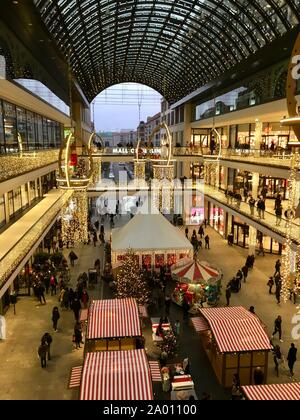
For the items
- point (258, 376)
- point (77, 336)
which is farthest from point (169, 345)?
point (77, 336)

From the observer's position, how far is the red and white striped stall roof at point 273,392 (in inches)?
356

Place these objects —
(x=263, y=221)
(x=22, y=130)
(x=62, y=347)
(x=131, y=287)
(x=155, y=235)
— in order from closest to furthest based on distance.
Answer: (x=62, y=347) < (x=131, y=287) < (x=263, y=221) < (x=155, y=235) < (x=22, y=130)

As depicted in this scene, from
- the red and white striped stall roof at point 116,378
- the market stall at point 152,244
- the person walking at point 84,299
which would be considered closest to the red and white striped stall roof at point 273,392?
the red and white striped stall roof at point 116,378

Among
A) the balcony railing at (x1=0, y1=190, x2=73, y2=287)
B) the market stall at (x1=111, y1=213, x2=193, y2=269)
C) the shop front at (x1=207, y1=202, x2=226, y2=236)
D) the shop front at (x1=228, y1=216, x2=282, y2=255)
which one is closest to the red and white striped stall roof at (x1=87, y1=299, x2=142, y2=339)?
the balcony railing at (x1=0, y1=190, x2=73, y2=287)

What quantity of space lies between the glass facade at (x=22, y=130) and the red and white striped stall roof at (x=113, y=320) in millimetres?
8354

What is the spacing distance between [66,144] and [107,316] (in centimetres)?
579

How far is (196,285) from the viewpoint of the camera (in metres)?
17.8

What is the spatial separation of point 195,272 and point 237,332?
5.34 metres

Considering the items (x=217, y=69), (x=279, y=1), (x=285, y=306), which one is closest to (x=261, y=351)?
(x=285, y=306)

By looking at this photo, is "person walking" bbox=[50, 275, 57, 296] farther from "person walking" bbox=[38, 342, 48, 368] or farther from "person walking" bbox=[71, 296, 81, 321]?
"person walking" bbox=[38, 342, 48, 368]

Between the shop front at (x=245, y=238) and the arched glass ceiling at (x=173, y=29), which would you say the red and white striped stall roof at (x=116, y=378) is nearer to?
the arched glass ceiling at (x=173, y=29)

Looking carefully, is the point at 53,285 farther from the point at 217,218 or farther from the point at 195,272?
the point at 217,218

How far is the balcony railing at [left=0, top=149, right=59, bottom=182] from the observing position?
13898 millimetres

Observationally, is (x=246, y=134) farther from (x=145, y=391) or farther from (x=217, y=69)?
(x=145, y=391)
